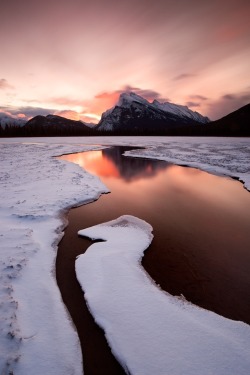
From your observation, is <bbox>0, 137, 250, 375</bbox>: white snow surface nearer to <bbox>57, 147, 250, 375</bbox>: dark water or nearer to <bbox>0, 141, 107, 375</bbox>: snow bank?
<bbox>0, 141, 107, 375</bbox>: snow bank

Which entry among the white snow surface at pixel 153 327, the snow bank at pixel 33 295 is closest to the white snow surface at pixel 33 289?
the snow bank at pixel 33 295

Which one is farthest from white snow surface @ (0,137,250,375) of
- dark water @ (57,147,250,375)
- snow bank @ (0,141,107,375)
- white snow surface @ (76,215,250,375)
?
white snow surface @ (76,215,250,375)

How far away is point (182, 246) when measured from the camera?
691cm

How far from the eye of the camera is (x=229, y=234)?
304 inches

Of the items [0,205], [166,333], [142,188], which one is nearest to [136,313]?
[166,333]

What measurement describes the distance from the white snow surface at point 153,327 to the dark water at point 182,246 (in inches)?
10.5

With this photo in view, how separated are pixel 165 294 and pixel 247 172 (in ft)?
50.1

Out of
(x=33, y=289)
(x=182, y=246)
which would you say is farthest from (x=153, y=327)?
(x=182, y=246)

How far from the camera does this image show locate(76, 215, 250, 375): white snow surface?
3.26 m

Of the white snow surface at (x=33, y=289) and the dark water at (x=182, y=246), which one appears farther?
the dark water at (x=182, y=246)

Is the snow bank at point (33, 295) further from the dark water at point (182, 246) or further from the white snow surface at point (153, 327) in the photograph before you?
the white snow surface at point (153, 327)

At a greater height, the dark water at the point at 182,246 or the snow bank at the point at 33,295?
the snow bank at the point at 33,295

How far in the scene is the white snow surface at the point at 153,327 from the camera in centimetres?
326

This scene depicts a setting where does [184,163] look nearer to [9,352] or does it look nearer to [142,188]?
[142,188]
